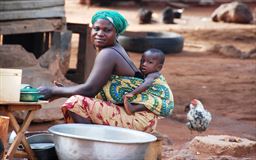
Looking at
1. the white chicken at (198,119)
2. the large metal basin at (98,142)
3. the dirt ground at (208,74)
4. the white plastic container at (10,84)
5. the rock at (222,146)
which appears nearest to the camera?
the large metal basin at (98,142)

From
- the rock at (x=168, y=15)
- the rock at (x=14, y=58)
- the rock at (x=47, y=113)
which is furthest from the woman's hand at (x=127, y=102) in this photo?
the rock at (x=168, y=15)

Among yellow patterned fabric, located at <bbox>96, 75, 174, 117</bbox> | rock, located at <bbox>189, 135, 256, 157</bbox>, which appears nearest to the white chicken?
rock, located at <bbox>189, 135, 256, 157</bbox>

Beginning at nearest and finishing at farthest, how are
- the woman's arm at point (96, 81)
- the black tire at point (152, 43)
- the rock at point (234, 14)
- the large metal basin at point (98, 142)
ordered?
the large metal basin at point (98, 142)
the woman's arm at point (96, 81)
the black tire at point (152, 43)
the rock at point (234, 14)

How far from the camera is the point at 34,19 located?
10.5 m

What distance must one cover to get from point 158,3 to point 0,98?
21.5 metres

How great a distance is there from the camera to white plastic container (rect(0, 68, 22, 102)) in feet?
17.6

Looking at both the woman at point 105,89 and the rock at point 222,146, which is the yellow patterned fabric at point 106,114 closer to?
the woman at point 105,89

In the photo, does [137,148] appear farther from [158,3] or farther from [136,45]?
[158,3]

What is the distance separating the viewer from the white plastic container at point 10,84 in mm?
5352

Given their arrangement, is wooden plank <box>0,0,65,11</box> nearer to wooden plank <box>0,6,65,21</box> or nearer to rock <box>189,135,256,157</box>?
wooden plank <box>0,6,65,21</box>

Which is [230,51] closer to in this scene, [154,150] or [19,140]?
[154,150]

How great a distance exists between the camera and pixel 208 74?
45.8ft

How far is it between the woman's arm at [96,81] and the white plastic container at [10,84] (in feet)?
0.79

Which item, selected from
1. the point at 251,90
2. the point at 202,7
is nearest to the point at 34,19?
the point at 251,90
